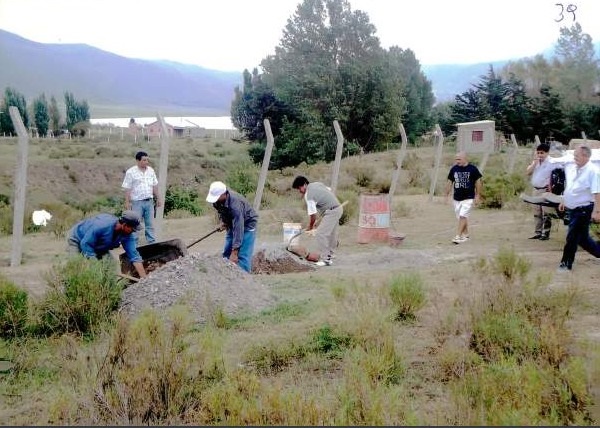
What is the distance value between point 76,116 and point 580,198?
7659 centimetres

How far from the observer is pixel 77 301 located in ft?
19.8

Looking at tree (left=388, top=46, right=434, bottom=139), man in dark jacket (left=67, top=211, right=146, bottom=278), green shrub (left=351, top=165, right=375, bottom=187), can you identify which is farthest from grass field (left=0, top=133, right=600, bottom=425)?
tree (left=388, top=46, right=434, bottom=139)

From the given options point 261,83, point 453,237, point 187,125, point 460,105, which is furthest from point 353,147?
point 187,125

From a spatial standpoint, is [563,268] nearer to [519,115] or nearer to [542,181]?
[542,181]

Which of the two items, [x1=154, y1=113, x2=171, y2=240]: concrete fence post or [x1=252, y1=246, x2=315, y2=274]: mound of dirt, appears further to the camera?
[x1=154, y1=113, x2=171, y2=240]: concrete fence post

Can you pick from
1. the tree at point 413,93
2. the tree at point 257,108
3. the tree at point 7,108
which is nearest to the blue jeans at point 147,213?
the tree at point 257,108

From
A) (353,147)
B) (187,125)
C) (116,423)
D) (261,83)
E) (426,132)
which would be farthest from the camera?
(187,125)

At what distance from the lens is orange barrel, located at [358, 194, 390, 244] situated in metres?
11.2

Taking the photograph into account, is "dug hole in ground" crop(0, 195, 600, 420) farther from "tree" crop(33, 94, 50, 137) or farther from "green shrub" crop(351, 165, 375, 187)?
"tree" crop(33, 94, 50, 137)

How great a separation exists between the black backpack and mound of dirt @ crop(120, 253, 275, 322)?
18.0 feet

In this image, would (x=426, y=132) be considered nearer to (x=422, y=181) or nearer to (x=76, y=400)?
(x=422, y=181)

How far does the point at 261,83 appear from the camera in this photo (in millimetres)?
41000

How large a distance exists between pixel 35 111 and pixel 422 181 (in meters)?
57.0

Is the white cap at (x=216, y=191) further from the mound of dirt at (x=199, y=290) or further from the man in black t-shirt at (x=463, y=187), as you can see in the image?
the man in black t-shirt at (x=463, y=187)
